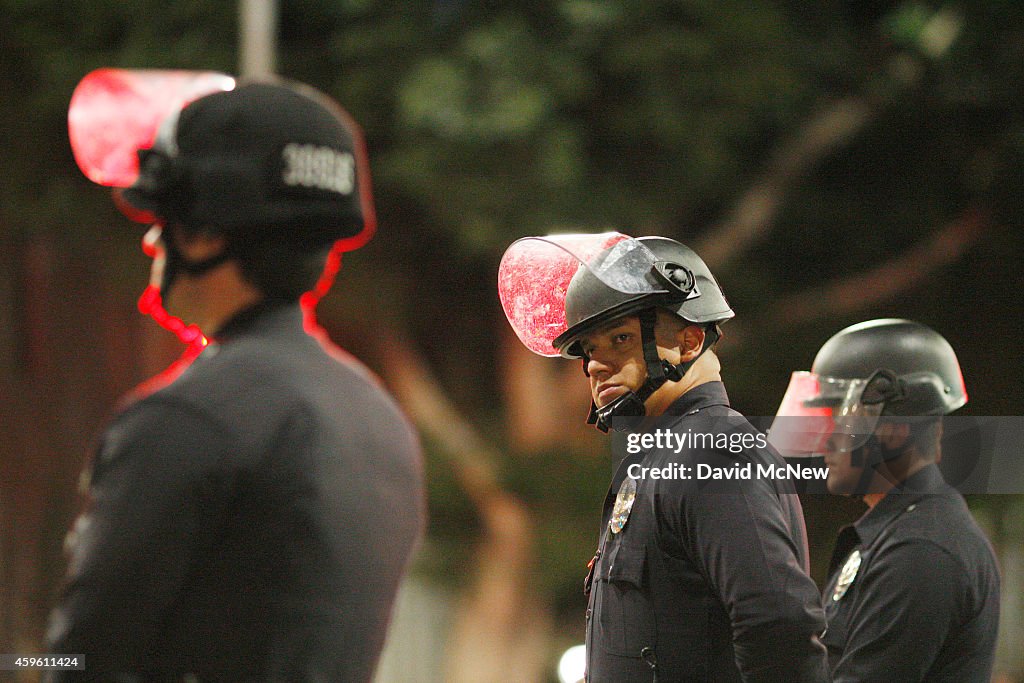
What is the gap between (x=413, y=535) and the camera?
179 centimetres

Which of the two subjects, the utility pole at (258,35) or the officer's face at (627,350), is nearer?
the officer's face at (627,350)

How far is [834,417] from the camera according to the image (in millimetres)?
2943

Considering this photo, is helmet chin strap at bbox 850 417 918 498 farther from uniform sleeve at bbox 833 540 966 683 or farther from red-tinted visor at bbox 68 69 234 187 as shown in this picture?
red-tinted visor at bbox 68 69 234 187

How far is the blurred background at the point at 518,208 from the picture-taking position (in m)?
6.82

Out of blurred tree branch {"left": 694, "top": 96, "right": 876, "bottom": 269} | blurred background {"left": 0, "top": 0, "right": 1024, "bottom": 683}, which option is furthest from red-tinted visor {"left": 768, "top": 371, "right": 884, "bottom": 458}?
blurred tree branch {"left": 694, "top": 96, "right": 876, "bottom": 269}

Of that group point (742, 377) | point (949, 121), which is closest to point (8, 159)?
point (742, 377)

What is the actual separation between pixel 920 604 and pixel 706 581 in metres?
0.68

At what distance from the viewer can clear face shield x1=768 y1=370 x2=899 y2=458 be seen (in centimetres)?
290

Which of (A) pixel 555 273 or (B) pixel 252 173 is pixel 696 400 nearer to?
(A) pixel 555 273

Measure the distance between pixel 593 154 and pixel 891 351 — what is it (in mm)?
4711

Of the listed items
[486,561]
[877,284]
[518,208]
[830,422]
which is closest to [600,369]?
[830,422]

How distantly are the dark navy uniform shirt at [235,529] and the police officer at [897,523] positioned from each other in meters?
1.45

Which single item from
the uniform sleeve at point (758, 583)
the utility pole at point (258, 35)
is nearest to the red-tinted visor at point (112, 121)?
the uniform sleeve at point (758, 583)

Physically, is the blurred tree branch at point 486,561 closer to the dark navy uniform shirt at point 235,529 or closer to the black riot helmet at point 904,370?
the black riot helmet at point 904,370
